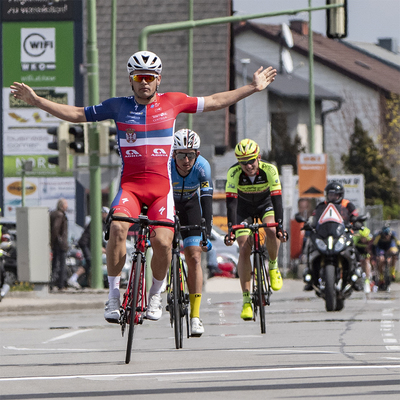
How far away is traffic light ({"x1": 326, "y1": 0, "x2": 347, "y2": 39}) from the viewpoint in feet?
69.0

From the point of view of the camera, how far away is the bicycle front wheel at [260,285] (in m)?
11.6

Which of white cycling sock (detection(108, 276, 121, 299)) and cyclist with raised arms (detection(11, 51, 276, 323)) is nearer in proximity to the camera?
white cycling sock (detection(108, 276, 121, 299))

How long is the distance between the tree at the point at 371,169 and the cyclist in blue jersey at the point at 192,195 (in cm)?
4704

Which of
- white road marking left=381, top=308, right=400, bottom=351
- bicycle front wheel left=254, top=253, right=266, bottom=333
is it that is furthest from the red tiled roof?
bicycle front wheel left=254, top=253, right=266, bottom=333

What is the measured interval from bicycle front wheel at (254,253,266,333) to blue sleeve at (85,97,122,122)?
342 cm

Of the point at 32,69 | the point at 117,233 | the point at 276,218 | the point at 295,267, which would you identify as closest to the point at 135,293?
the point at 117,233

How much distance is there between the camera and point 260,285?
11773 mm

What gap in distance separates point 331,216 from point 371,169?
4272 centimetres

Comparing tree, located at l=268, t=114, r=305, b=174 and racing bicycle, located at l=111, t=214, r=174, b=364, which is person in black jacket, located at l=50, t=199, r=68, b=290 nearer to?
racing bicycle, located at l=111, t=214, r=174, b=364

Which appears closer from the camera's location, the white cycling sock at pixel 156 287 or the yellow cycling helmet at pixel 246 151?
the white cycling sock at pixel 156 287

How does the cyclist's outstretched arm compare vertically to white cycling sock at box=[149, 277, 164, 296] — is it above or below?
above

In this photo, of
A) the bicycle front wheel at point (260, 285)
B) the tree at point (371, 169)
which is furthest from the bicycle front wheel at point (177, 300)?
the tree at point (371, 169)

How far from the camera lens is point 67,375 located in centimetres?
792

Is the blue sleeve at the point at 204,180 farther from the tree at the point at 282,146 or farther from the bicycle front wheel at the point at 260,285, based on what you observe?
the tree at the point at 282,146
